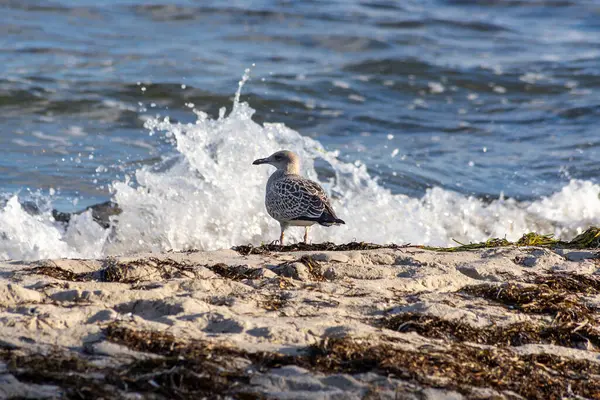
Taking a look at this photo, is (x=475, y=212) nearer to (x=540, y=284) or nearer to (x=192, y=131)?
(x=192, y=131)

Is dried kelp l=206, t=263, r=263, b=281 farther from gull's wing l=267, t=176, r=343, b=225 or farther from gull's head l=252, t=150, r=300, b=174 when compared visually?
gull's head l=252, t=150, r=300, b=174

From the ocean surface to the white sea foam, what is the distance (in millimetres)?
22

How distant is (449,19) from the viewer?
64.5 feet

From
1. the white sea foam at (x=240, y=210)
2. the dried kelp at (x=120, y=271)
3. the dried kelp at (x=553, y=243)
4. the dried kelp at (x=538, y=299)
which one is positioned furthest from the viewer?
the white sea foam at (x=240, y=210)

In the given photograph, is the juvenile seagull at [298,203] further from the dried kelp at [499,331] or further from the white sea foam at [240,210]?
the dried kelp at [499,331]

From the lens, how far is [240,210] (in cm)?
932

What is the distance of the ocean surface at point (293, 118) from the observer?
30.3ft

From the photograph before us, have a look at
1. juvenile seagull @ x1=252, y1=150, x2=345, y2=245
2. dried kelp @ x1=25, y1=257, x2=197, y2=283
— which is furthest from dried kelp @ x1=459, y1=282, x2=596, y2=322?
juvenile seagull @ x1=252, y1=150, x2=345, y2=245

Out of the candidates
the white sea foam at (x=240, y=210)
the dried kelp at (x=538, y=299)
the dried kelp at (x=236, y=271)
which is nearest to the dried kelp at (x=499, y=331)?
the dried kelp at (x=538, y=299)

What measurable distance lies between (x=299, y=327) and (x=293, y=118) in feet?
30.6

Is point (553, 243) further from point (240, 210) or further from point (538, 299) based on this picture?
point (240, 210)

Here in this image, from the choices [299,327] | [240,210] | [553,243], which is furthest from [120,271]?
[240,210]

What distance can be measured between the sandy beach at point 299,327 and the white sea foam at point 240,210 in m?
2.88

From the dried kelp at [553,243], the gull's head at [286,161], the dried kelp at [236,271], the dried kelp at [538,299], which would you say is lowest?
the dried kelp at [553,243]
